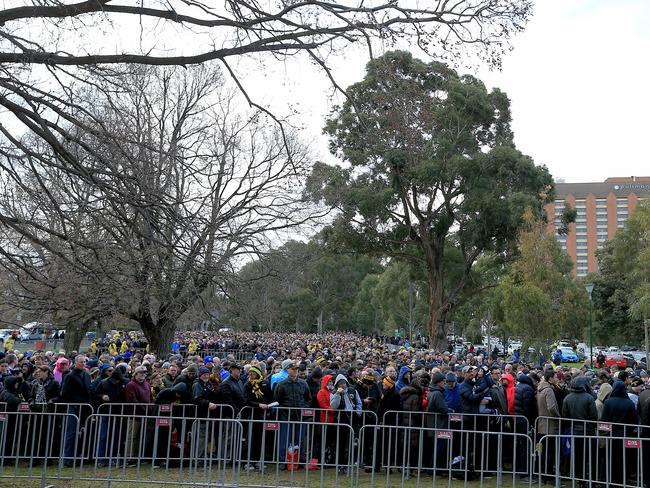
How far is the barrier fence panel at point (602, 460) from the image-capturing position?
8.97 meters

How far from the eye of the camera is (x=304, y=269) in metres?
26.2

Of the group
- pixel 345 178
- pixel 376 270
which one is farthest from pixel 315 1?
pixel 376 270

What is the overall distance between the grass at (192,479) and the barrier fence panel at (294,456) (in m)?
0.01

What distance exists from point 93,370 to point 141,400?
2436 mm

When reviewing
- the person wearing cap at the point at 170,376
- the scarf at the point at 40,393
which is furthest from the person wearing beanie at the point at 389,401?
the scarf at the point at 40,393

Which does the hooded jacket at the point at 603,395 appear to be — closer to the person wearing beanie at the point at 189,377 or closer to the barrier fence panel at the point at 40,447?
the person wearing beanie at the point at 189,377

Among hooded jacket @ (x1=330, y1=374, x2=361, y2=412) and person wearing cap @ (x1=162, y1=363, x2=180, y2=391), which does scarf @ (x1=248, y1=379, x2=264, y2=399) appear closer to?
hooded jacket @ (x1=330, y1=374, x2=361, y2=412)

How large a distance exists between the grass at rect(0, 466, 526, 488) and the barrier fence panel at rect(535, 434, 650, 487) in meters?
0.85

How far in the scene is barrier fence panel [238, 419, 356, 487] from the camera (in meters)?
9.45

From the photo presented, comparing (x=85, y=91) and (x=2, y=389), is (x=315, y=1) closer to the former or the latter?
(x=85, y=91)

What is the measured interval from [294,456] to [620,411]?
15.4ft

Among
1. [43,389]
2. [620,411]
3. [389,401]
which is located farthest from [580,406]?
[43,389]

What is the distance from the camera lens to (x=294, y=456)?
35.3 feet

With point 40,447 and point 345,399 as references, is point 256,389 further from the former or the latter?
point 40,447
